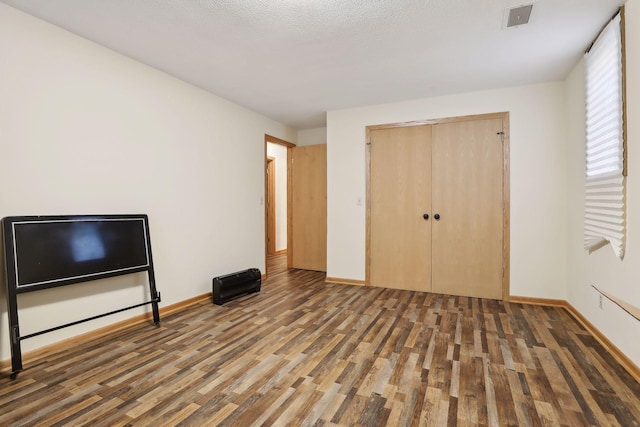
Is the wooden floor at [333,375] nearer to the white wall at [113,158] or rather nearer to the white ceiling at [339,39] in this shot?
the white wall at [113,158]

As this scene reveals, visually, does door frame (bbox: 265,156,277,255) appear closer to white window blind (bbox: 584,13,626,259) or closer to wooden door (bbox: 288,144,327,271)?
wooden door (bbox: 288,144,327,271)

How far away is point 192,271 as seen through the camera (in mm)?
3641

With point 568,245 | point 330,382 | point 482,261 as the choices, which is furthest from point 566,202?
point 330,382

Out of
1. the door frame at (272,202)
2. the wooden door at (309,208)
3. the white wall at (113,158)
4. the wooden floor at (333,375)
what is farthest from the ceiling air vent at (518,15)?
the door frame at (272,202)

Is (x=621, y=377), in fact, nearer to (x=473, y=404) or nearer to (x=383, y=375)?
(x=473, y=404)

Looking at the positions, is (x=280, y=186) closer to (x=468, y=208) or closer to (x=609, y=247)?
(x=468, y=208)

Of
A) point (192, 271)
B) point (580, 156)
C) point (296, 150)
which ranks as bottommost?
point (192, 271)

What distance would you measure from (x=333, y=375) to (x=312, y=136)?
4418 mm

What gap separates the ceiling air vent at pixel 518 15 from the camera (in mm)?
2191

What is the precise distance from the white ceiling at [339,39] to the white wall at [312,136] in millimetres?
1870

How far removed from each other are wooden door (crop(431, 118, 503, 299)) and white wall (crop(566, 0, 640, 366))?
2.25ft

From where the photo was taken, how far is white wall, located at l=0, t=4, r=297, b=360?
2275 millimetres

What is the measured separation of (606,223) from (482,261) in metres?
1.51

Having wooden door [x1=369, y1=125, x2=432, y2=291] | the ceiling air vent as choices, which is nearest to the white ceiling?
the ceiling air vent
